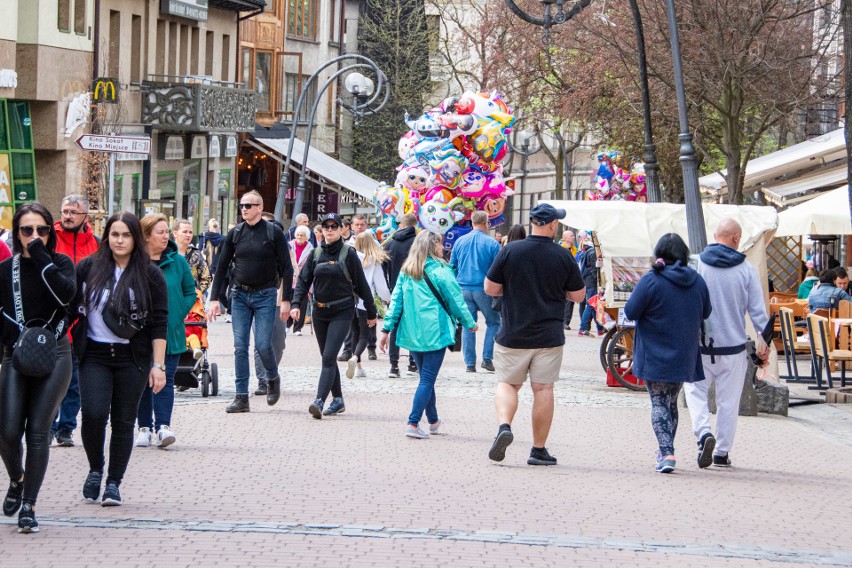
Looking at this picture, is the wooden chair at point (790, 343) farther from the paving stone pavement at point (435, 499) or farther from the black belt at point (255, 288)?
the black belt at point (255, 288)

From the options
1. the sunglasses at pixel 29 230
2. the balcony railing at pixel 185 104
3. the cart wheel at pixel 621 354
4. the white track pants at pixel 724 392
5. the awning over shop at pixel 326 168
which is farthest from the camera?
the awning over shop at pixel 326 168

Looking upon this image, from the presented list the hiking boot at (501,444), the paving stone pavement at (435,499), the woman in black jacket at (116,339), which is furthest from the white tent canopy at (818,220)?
the woman in black jacket at (116,339)

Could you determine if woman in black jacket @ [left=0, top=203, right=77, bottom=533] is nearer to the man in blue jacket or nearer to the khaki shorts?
the khaki shorts

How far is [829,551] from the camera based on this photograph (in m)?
8.35

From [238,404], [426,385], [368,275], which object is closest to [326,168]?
[368,275]

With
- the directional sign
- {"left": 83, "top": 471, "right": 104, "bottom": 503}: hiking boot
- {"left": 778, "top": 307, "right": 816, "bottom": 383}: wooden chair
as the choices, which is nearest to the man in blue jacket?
{"left": 778, "top": 307, "right": 816, "bottom": 383}: wooden chair

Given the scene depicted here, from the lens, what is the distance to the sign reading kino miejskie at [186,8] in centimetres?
3894

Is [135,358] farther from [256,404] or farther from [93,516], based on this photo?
[256,404]

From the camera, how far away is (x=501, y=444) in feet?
35.5

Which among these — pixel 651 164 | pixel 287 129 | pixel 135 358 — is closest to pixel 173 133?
pixel 287 129

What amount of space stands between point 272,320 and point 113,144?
7.19m

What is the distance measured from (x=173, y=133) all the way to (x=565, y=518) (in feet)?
107

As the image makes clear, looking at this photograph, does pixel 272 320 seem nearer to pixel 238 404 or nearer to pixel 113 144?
pixel 238 404

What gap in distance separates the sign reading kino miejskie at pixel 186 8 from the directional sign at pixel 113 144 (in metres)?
19.5
